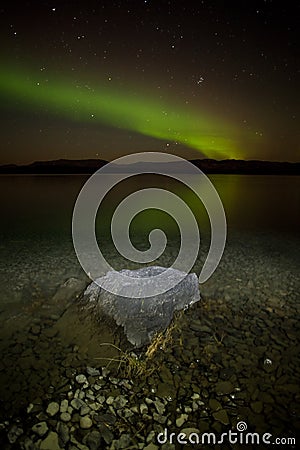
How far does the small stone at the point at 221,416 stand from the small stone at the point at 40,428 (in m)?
2.93

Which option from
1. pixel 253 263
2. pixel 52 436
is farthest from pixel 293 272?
pixel 52 436

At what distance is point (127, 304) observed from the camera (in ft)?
26.5

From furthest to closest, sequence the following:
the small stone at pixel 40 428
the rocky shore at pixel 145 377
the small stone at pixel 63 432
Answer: the rocky shore at pixel 145 377, the small stone at pixel 40 428, the small stone at pixel 63 432

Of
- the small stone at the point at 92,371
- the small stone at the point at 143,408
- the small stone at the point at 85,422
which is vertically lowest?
the small stone at the point at 85,422

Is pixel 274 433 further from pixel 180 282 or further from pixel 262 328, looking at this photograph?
pixel 180 282

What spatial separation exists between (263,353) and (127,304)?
11.4 feet

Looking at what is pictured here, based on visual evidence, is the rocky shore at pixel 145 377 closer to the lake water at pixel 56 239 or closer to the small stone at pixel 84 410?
the small stone at pixel 84 410

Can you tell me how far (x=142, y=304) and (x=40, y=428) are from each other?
3523 mm

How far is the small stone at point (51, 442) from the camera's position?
485 cm

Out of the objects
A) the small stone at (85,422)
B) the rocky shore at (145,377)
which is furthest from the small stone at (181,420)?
the small stone at (85,422)

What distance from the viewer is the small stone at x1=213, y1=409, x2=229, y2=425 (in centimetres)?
539

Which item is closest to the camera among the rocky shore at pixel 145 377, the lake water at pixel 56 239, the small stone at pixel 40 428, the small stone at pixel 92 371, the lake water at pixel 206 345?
the small stone at pixel 40 428

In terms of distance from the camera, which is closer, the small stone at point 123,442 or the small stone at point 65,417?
the small stone at point 123,442

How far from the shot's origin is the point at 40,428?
17.0 feet
